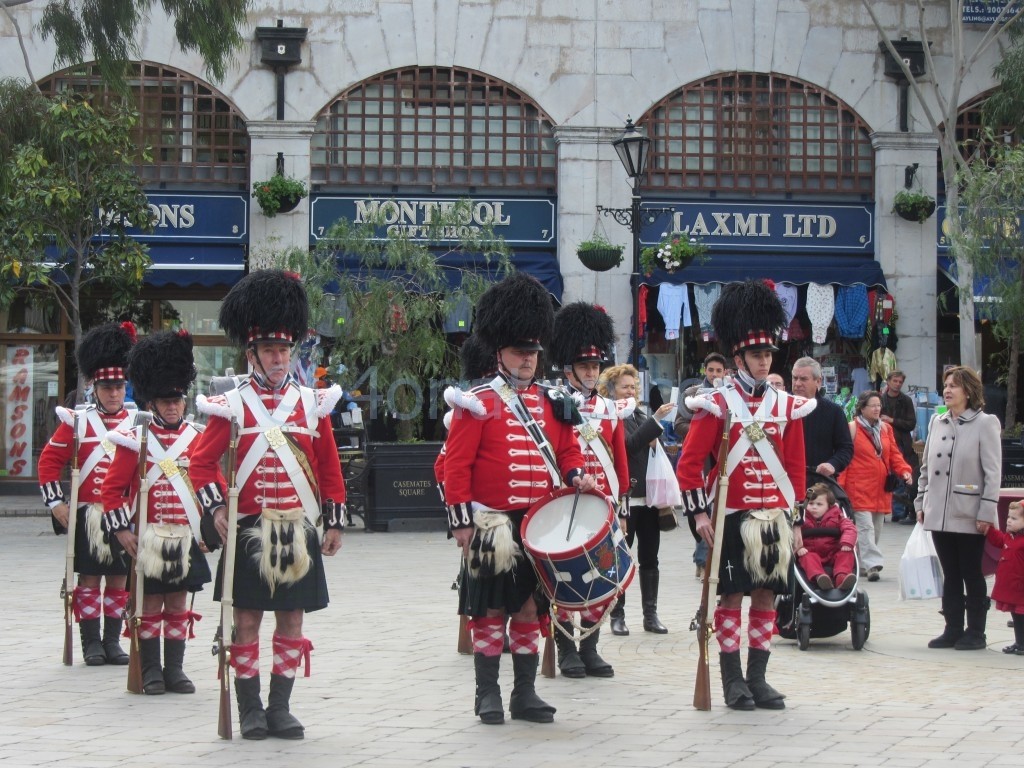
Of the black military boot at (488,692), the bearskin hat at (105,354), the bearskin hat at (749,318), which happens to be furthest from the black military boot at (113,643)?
the bearskin hat at (749,318)

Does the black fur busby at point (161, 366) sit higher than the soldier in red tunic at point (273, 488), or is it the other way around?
the black fur busby at point (161, 366)

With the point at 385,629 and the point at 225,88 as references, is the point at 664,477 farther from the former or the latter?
the point at 225,88

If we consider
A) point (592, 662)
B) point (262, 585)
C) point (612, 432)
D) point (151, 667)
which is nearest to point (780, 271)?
point (612, 432)

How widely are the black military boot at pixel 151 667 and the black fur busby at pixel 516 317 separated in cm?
240

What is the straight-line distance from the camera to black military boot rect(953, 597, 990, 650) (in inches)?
403

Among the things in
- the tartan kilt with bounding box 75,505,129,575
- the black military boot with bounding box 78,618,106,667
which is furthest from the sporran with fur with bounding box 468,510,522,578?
the black military boot with bounding box 78,618,106,667

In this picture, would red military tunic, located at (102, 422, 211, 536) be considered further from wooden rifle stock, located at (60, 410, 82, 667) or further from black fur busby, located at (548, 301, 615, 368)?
black fur busby, located at (548, 301, 615, 368)

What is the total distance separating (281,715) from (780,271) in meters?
17.0

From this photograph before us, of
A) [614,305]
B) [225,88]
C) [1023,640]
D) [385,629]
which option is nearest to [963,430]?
[1023,640]

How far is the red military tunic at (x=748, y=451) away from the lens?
26.5ft

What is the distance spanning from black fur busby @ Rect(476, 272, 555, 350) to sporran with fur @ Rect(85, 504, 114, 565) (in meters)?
2.83

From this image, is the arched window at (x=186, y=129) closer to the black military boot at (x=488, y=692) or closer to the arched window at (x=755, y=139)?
the arched window at (x=755, y=139)

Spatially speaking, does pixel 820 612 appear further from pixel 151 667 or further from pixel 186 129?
pixel 186 129

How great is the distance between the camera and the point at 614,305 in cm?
2316
